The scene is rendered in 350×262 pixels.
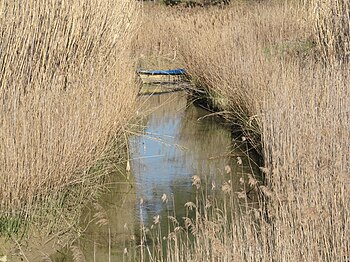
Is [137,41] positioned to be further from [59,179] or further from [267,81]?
[59,179]

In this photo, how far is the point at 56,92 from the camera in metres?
6.31

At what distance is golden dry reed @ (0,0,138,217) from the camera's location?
564 centimetres

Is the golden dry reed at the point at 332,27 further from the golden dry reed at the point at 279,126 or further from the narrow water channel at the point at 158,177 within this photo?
the narrow water channel at the point at 158,177

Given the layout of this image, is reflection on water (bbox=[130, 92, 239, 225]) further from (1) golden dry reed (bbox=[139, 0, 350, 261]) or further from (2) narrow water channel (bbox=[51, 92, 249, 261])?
(1) golden dry reed (bbox=[139, 0, 350, 261])

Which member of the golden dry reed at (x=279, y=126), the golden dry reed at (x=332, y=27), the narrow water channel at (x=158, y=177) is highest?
the golden dry reed at (x=332, y=27)

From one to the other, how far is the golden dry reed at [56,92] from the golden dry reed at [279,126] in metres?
1.26

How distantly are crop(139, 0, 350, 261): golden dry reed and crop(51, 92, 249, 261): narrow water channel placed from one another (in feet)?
1.34

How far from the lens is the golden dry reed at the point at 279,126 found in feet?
14.0

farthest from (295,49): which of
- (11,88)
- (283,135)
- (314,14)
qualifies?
(11,88)

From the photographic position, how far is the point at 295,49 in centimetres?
1111

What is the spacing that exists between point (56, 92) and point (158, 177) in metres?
2.33

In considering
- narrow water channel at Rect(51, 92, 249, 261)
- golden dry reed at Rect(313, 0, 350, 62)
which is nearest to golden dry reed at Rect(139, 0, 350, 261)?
golden dry reed at Rect(313, 0, 350, 62)

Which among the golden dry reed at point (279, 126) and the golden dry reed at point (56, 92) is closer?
the golden dry reed at point (279, 126)

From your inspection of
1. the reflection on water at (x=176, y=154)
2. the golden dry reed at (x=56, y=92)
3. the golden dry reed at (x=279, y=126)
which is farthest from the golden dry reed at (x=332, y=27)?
the golden dry reed at (x=56, y=92)
